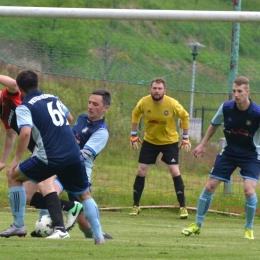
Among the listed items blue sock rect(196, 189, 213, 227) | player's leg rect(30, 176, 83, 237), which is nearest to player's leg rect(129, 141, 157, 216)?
blue sock rect(196, 189, 213, 227)

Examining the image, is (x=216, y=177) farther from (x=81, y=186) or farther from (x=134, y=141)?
(x=134, y=141)

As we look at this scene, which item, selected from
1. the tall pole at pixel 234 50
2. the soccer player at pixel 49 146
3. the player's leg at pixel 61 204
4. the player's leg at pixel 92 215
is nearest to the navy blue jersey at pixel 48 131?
the soccer player at pixel 49 146

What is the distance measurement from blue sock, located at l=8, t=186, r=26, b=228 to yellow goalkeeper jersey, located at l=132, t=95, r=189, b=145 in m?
5.43

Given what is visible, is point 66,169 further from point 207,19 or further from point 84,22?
point 84,22

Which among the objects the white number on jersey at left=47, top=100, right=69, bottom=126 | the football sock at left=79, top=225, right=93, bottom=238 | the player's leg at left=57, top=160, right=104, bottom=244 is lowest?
the football sock at left=79, top=225, right=93, bottom=238

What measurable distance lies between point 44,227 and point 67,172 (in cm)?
123

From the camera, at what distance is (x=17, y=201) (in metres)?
7.61

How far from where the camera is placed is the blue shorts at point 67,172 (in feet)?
23.2

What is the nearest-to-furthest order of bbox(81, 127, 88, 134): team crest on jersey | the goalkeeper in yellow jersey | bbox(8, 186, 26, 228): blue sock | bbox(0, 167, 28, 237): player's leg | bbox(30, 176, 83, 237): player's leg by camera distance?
bbox(0, 167, 28, 237): player's leg
bbox(8, 186, 26, 228): blue sock
bbox(30, 176, 83, 237): player's leg
bbox(81, 127, 88, 134): team crest on jersey
the goalkeeper in yellow jersey

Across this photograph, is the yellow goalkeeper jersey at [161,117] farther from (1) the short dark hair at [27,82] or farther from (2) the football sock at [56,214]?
(1) the short dark hair at [27,82]

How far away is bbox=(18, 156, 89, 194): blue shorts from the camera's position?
7078 mm

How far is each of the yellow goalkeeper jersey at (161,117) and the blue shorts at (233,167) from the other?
3.54 metres

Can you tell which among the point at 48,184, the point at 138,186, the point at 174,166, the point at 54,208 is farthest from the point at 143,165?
the point at 54,208

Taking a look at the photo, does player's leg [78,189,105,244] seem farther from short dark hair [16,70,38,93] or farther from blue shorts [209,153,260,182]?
blue shorts [209,153,260,182]
